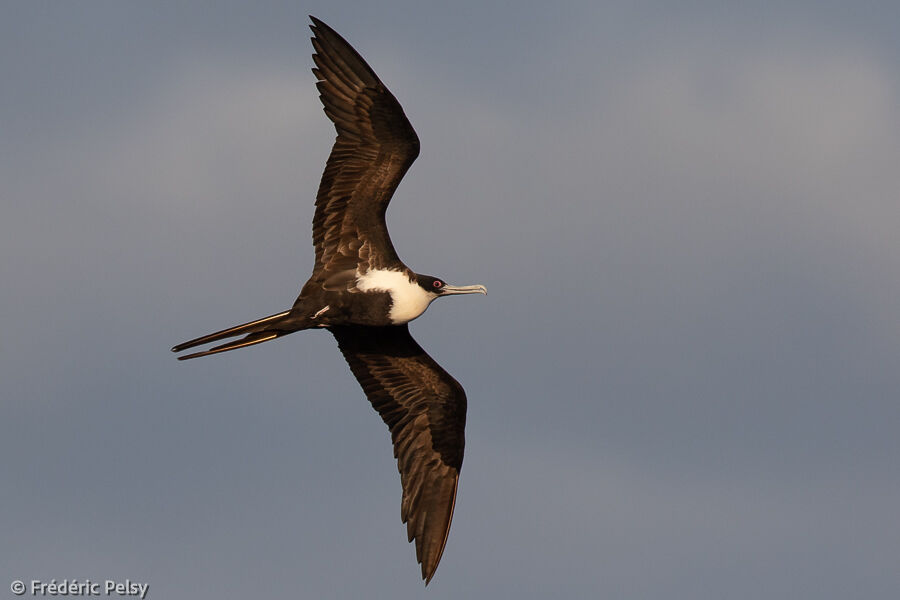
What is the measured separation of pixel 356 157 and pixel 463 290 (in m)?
1.93

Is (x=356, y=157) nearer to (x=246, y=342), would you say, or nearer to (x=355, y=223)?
(x=355, y=223)

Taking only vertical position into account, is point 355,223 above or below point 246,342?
above

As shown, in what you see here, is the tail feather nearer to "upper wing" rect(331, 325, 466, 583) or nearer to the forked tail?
the forked tail

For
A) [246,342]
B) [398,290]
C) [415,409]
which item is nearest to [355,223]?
[398,290]

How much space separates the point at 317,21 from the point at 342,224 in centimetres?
223

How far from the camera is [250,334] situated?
1427 cm

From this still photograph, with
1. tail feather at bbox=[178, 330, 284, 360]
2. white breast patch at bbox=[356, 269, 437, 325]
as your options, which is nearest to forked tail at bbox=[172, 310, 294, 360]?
→ tail feather at bbox=[178, 330, 284, 360]

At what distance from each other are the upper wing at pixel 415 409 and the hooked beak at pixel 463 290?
0.78 m

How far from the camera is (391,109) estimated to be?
14.4 meters

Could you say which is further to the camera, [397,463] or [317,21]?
[397,463]

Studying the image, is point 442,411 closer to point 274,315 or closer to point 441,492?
point 441,492

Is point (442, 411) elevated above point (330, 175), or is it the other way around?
point (330, 175)

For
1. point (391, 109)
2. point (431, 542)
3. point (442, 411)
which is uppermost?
point (391, 109)

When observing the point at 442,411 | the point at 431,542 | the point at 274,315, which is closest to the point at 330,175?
the point at 274,315
